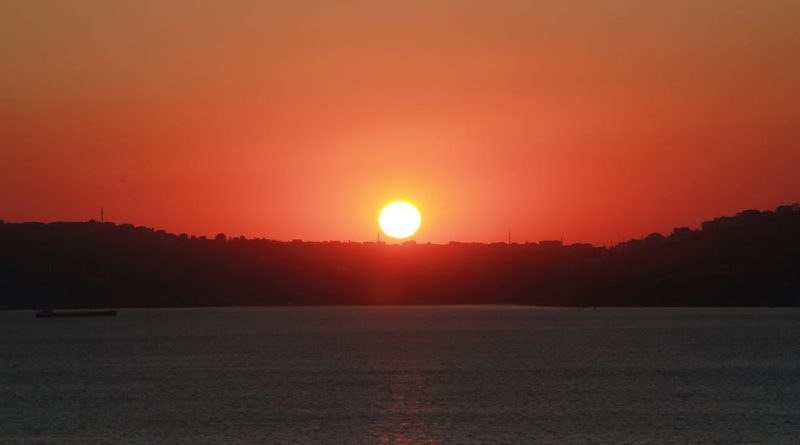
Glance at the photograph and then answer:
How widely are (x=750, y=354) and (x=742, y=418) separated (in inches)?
1931

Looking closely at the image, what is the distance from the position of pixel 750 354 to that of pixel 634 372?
2599 cm

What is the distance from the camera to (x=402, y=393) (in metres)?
59.8

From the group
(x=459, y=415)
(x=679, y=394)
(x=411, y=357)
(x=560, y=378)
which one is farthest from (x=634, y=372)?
(x=459, y=415)

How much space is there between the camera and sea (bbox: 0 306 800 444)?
44188 millimetres

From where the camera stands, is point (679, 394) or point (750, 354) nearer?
point (679, 394)

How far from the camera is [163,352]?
10306 centimetres

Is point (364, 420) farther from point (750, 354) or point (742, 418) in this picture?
point (750, 354)

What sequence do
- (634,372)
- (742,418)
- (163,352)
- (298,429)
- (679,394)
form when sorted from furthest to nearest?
(163,352) → (634,372) → (679,394) → (742,418) → (298,429)

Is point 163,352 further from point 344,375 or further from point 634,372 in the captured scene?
point 634,372

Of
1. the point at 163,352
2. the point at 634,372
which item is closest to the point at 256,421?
the point at 634,372

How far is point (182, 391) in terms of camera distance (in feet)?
205

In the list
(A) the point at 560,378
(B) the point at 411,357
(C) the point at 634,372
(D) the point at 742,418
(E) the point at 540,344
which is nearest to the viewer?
(D) the point at 742,418

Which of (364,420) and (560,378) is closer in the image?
(364,420)

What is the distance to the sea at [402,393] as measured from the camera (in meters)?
44.2
